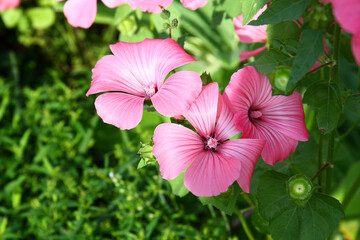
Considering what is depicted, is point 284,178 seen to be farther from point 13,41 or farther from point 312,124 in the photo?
point 13,41

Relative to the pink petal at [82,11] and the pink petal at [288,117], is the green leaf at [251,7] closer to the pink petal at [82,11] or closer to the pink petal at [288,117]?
the pink petal at [288,117]

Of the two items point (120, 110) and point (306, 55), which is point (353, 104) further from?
point (120, 110)

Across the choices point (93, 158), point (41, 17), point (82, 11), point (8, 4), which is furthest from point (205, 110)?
point (41, 17)

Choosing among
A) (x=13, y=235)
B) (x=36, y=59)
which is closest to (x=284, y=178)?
(x=13, y=235)

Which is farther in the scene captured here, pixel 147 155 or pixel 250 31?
pixel 250 31

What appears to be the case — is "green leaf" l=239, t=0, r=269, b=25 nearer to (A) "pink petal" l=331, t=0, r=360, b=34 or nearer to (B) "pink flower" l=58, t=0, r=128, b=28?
(A) "pink petal" l=331, t=0, r=360, b=34
